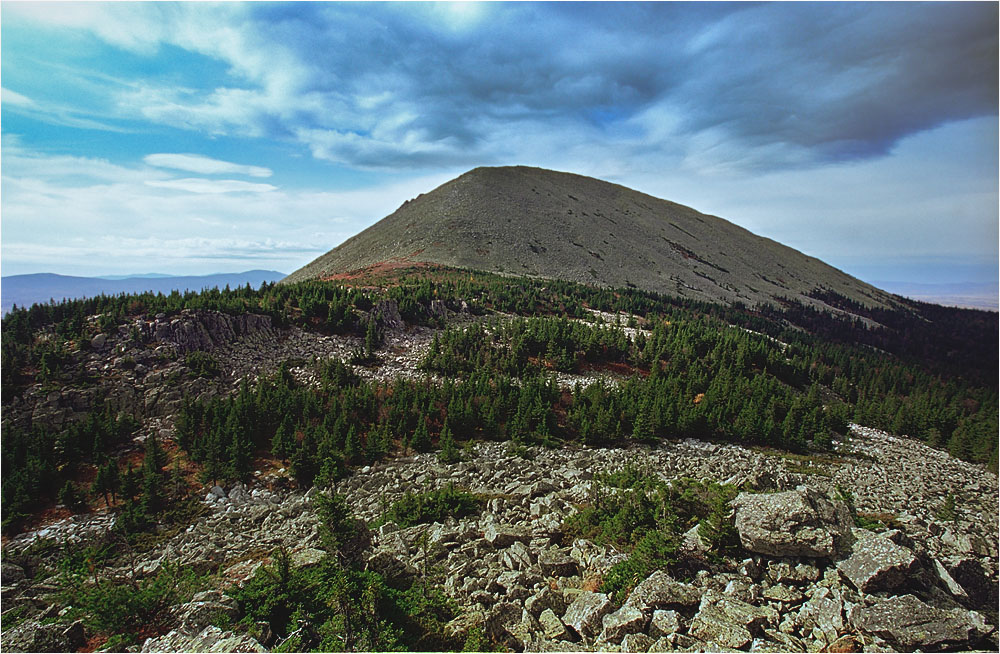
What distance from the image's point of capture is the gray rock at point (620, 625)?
302 inches

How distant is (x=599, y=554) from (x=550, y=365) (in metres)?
20.7

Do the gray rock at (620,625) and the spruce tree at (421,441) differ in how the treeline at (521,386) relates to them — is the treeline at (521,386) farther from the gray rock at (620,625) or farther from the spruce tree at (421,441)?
the gray rock at (620,625)

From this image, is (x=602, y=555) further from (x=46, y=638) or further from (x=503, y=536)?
(x=46, y=638)

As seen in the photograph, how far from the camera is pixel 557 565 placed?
980 cm

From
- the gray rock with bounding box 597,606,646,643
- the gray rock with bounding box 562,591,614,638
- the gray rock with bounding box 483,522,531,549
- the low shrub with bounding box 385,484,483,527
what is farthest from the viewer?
the low shrub with bounding box 385,484,483,527

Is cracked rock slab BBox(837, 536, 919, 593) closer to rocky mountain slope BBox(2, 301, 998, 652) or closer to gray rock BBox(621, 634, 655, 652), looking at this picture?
rocky mountain slope BBox(2, 301, 998, 652)

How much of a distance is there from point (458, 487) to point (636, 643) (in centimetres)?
825

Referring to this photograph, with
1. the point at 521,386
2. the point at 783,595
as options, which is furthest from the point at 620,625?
the point at 521,386

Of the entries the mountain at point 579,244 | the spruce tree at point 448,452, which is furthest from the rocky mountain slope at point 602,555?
the mountain at point 579,244

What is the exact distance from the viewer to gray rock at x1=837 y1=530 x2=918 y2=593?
7.98 m

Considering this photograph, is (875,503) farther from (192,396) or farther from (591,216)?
(591,216)

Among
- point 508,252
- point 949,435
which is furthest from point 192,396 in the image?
point 508,252

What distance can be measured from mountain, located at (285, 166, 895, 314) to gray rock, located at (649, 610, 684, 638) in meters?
62.1

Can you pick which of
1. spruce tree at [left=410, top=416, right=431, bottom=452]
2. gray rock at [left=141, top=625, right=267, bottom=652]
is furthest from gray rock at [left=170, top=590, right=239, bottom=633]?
spruce tree at [left=410, top=416, right=431, bottom=452]
